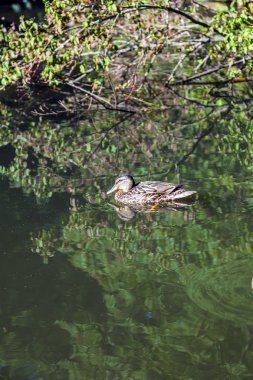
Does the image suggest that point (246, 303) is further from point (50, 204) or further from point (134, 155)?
point (134, 155)

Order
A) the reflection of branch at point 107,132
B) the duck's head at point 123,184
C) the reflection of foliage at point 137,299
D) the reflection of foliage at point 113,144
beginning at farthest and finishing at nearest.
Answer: the reflection of branch at point 107,132, the reflection of foliage at point 113,144, the duck's head at point 123,184, the reflection of foliage at point 137,299

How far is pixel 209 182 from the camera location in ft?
44.3

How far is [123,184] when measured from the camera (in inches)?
522

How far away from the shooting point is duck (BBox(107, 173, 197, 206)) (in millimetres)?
12688

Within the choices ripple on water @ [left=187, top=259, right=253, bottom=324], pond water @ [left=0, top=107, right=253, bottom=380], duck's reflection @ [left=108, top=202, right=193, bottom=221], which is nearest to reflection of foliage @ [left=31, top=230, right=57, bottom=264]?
pond water @ [left=0, top=107, right=253, bottom=380]

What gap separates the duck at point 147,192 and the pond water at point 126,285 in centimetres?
23

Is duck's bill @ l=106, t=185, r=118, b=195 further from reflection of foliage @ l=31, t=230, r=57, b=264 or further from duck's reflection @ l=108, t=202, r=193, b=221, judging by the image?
reflection of foliage @ l=31, t=230, r=57, b=264

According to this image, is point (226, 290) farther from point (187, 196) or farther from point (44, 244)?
point (187, 196)

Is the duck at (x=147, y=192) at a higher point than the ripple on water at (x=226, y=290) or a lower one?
higher

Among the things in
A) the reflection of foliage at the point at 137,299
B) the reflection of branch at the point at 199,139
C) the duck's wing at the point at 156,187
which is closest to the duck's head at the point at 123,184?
the duck's wing at the point at 156,187

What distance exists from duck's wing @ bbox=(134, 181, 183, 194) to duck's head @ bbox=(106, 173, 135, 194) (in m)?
0.12

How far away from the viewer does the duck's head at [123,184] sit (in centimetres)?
1323

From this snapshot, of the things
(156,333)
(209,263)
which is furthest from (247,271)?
(156,333)

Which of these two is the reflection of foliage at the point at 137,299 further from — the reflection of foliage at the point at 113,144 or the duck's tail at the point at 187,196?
the reflection of foliage at the point at 113,144
